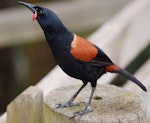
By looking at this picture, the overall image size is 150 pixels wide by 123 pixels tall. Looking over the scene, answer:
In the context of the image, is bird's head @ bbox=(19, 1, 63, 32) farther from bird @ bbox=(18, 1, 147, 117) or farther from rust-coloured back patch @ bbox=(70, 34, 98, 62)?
rust-coloured back patch @ bbox=(70, 34, 98, 62)

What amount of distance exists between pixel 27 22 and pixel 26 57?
1.86 meters

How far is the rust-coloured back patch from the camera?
239cm

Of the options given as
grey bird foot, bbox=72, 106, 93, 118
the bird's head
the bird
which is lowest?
grey bird foot, bbox=72, 106, 93, 118

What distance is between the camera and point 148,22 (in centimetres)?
414

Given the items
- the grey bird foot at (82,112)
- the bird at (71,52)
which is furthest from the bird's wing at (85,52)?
the grey bird foot at (82,112)

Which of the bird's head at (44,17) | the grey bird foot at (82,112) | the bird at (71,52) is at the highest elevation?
the bird's head at (44,17)

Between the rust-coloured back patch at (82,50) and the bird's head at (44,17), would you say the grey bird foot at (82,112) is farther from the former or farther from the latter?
the bird's head at (44,17)

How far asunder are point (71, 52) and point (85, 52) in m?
0.07

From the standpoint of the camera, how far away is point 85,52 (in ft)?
7.90

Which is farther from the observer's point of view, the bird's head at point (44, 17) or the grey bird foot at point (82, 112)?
the bird's head at point (44, 17)

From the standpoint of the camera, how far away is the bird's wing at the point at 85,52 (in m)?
2.40

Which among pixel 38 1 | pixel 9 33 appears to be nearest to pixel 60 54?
pixel 9 33

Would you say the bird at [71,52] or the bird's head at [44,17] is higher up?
the bird's head at [44,17]

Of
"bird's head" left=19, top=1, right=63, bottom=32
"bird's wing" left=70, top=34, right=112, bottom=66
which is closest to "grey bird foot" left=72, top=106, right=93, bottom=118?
"bird's wing" left=70, top=34, right=112, bottom=66
